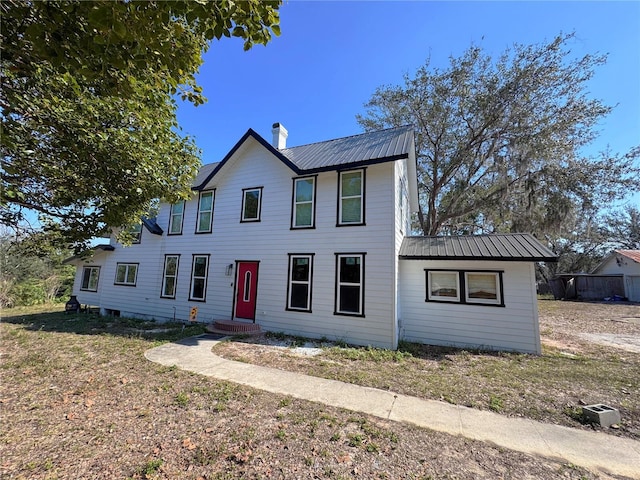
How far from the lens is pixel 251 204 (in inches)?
429

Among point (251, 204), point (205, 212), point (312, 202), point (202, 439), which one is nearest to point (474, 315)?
point (312, 202)

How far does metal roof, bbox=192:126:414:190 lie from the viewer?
8836 mm

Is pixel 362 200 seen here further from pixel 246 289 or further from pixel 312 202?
pixel 246 289

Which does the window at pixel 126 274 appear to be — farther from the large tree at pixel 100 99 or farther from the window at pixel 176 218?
the large tree at pixel 100 99

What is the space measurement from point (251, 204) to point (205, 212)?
2.50 metres

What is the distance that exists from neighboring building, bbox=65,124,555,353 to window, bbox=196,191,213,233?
0.15 feet

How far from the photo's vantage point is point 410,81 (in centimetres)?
1580

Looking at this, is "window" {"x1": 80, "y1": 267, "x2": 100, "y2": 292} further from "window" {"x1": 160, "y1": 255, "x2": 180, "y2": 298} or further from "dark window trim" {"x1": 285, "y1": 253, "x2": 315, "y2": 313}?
"dark window trim" {"x1": 285, "y1": 253, "x2": 315, "y2": 313}

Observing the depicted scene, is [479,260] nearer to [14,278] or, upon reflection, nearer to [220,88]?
[220,88]

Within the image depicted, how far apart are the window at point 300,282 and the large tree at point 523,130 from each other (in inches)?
442

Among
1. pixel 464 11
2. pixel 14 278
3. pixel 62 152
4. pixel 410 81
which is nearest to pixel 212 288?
pixel 62 152

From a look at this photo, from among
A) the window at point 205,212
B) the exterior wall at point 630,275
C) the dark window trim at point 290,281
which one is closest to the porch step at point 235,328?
the dark window trim at point 290,281

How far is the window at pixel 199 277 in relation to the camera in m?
11.2

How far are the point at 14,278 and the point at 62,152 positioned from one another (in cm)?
2110
